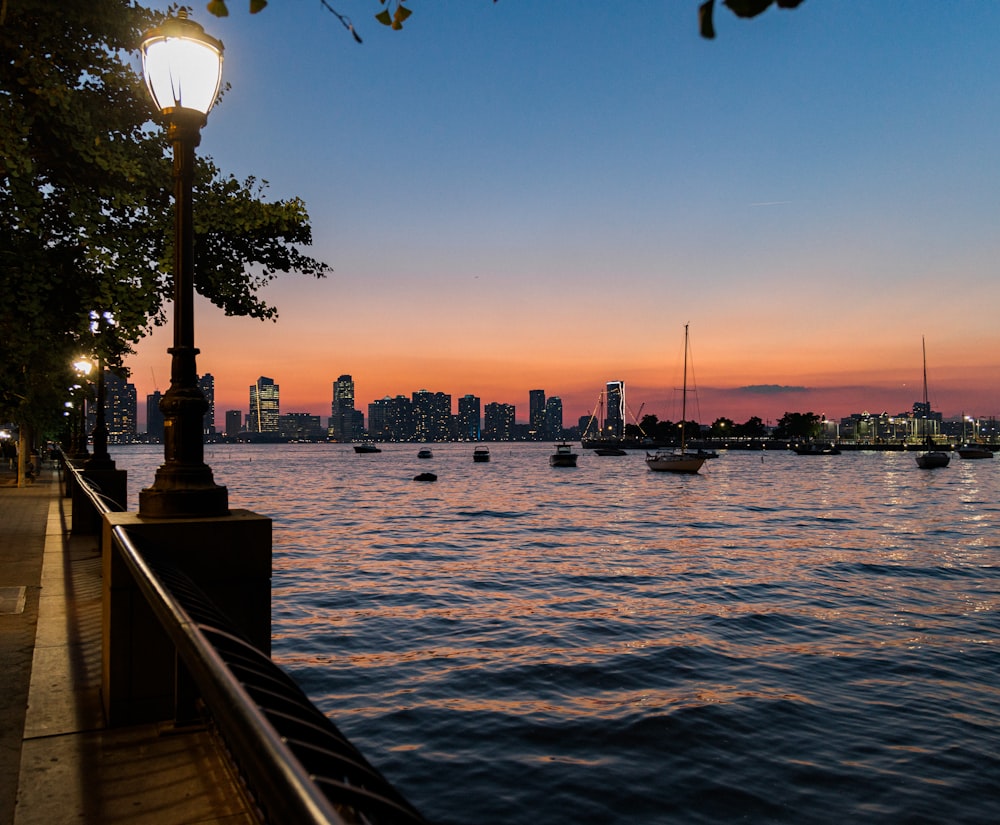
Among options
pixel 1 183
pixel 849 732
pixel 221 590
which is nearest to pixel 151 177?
pixel 1 183

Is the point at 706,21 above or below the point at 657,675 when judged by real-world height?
above

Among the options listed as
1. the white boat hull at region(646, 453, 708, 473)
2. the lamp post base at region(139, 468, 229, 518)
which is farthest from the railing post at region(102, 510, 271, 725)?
the white boat hull at region(646, 453, 708, 473)

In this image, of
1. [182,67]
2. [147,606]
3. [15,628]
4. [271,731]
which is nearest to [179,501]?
[147,606]

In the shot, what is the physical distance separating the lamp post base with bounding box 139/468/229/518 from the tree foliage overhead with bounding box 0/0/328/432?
4481 mm

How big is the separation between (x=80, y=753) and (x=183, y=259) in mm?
3541

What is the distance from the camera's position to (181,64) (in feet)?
19.1

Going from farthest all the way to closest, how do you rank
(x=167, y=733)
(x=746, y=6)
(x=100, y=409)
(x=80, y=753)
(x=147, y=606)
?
(x=100, y=409), (x=147, y=606), (x=167, y=733), (x=80, y=753), (x=746, y=6)

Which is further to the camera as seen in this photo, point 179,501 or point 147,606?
point 179,501

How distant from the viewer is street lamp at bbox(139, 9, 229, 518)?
5.75 metres

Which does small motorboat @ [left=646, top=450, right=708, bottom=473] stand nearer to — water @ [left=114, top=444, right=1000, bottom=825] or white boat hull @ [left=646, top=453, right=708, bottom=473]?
white boat hull @ [left=646, top=453, right=708, bottom=473]

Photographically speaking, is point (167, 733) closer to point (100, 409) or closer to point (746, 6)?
point (746, 6)

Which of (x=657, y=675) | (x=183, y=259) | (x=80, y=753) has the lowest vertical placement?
(x=657, y=675)

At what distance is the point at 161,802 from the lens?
13.7 feet

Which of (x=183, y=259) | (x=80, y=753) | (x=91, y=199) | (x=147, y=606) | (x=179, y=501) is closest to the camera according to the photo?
(x=80, y=753)
